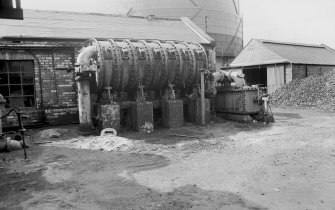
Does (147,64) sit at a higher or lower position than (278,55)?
lower

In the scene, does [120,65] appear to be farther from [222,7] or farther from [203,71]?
[222,7]

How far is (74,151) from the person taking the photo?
301 inches

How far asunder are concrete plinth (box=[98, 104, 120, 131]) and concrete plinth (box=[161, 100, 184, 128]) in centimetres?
172

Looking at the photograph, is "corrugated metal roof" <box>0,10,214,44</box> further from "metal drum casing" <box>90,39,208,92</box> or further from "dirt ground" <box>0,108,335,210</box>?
"dirt ground" <box>0,108,335,210</box>

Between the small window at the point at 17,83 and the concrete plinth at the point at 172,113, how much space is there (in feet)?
15.0

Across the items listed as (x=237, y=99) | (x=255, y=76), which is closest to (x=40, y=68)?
(x=237, y=99)

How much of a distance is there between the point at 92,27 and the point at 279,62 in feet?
42.1

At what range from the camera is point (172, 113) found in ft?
34.9

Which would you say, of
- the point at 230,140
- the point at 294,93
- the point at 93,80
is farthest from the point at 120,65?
the point at 294,93

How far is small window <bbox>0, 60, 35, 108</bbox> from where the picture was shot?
10.8 meters

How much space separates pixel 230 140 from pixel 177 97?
12.4 ft

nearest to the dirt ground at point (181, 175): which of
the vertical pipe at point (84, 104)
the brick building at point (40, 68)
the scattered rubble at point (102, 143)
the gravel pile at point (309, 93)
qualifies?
the scattered rubble at point (102, 143)

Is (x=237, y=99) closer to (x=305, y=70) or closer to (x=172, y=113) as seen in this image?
(x=172, y=113)

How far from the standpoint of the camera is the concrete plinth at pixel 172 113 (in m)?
10.6
